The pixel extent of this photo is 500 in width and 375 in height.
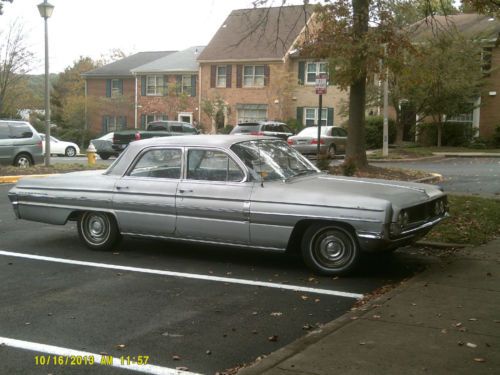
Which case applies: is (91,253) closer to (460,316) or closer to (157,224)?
(157,224)

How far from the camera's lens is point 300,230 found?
683cm

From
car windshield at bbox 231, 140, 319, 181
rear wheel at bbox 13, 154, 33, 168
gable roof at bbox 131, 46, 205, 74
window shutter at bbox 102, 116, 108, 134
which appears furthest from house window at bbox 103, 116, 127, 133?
car windshield at bbox 231, 140, 319, 181

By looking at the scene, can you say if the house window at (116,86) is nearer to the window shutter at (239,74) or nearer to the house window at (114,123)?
the house window at (114,123)

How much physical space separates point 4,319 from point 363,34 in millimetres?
10827

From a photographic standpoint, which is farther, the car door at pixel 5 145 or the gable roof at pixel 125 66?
the gable roof at pixel 125 66

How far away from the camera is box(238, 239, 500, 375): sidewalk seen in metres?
4.06

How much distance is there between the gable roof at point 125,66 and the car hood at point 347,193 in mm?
41613

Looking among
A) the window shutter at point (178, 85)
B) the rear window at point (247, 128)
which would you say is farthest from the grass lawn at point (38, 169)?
the window shutter at point (178, 85)

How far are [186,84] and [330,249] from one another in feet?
126

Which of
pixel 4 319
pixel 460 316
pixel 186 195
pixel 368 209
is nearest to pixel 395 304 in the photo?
pixel 460 316

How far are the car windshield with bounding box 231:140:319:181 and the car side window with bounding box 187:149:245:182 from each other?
14cm

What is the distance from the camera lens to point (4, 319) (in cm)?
525

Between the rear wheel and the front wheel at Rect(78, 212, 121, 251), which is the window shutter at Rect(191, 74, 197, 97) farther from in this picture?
the front wheel at Rect(78, 212, 121, 251)

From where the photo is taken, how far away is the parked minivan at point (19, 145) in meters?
18.5
